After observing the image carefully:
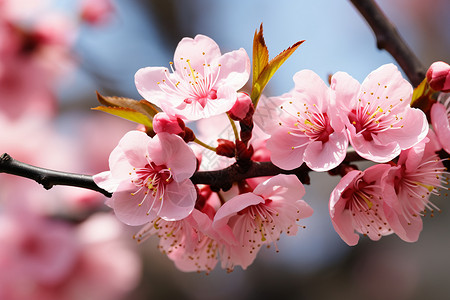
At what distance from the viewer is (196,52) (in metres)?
0.91

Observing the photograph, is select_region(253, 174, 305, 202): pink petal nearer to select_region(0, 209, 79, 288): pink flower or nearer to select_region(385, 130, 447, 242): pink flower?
select_region(385, 130, 447, 242): pink flower

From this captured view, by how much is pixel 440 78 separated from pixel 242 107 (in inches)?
15.4

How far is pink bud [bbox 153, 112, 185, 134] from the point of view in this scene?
789 mm

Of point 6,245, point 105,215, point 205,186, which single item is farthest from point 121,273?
point 205,186

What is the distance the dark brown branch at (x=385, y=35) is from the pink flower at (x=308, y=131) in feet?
1.15

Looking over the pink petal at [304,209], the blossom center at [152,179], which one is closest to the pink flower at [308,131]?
the pink petal at [304,209]

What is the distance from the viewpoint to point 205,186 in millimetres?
921

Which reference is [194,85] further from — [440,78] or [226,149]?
[440,78]

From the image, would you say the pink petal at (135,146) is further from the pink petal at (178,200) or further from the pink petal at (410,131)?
the pink petal at (410,131)

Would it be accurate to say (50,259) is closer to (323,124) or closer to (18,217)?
(18,217)

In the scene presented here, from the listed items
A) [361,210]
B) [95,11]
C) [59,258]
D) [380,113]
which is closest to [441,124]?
[380,113]

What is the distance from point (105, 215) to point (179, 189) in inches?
66.7

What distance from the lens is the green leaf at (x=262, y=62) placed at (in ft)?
2.72

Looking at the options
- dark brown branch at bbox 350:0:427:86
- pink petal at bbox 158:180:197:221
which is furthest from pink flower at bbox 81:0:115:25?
pink petal at bbox 158:180:197:221
